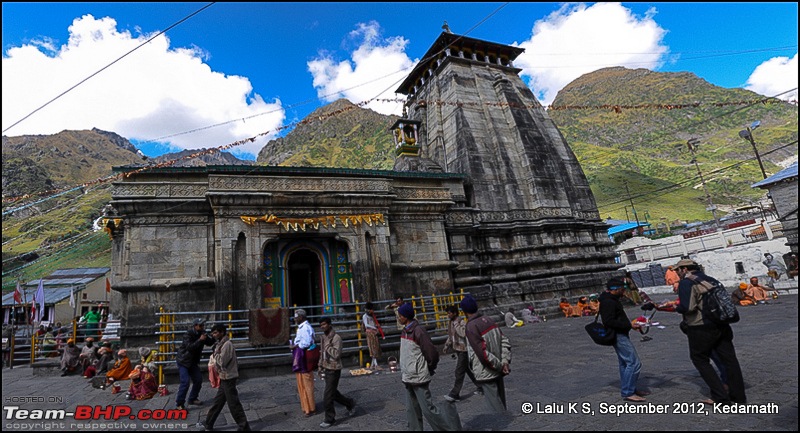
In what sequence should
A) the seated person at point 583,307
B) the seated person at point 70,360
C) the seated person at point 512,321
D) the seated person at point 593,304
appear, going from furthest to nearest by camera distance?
the seated person at point 583,307 → the seated person at point 593,304 → the seated person at point 512,321 → the seated person at point 70,360

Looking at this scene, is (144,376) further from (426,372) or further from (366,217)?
(366,217)

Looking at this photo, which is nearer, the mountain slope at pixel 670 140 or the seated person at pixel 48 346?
the seated person at pixel 48 346

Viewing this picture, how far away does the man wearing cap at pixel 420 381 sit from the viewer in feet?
15.3

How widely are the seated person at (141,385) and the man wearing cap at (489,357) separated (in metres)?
6.94

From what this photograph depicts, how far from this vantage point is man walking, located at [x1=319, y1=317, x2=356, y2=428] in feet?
18.6

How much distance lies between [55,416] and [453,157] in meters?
17.8

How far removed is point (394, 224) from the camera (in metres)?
15.1

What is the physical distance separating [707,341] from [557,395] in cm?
227

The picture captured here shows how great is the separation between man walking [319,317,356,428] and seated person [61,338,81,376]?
10.1 metres

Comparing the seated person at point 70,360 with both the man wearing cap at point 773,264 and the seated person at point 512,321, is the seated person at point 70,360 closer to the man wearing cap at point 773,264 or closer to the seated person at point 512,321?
the seated person at point 512,321

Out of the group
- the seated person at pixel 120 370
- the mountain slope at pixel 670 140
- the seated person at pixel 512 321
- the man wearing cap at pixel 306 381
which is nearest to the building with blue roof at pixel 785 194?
the seated person at pixel 512 321

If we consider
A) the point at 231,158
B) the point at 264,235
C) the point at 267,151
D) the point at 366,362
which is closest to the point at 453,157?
the point at 264,235

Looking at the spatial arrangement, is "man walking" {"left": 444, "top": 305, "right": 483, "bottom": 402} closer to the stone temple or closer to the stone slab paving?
the stone slab paving

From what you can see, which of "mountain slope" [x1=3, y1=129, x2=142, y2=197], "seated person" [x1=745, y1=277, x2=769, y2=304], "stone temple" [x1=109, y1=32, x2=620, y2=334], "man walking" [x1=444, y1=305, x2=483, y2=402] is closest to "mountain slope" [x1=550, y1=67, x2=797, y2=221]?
"stone temple" [x1=109, y1=32, x2=620, y2=334]
